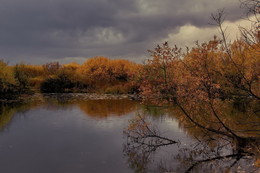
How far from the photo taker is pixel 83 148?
14531mm

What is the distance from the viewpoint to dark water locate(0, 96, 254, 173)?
11.9 m

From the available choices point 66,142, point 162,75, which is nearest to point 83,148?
point 66,142

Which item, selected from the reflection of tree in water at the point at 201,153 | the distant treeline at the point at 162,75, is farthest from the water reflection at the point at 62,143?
the distant treeline at the point at 162,75

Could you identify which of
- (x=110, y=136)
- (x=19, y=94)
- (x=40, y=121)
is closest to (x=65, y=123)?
(x=40, y=121)

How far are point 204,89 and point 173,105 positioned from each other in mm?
1753

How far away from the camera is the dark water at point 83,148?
1188 cm

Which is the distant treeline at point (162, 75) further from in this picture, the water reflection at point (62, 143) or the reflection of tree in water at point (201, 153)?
the water reflection at point (62, 143)

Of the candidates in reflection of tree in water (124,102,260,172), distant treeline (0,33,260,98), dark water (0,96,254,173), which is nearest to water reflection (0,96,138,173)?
dark water (0,96,254,173)

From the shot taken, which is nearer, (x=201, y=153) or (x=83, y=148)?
(x=201, y=153)

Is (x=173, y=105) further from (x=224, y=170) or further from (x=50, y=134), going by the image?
(x=50, y=134)

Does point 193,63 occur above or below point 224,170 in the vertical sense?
above

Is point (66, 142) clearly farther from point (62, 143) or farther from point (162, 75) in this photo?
point (162, 75)

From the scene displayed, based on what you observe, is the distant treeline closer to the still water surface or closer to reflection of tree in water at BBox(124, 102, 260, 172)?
reflection of tree in water at BBox(124, 102, 260, 172)

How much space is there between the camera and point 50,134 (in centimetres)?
1761
